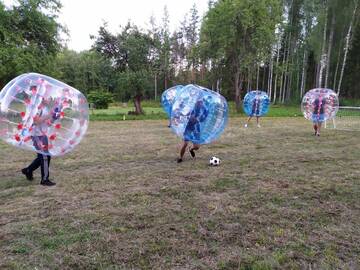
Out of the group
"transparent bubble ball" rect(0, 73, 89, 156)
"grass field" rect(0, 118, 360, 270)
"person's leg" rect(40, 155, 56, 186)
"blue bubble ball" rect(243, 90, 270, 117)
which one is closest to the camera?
"grass field" rect(0, 118, 360, 270)

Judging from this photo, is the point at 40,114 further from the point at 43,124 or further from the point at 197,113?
the point at 197,113

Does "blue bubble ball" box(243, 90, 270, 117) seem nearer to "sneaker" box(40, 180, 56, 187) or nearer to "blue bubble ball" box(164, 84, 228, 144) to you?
"blue bubble ball" box(164, 84, 228, 144)

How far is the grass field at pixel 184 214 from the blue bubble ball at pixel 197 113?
78 centimetres

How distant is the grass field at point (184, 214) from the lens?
11.3 feet

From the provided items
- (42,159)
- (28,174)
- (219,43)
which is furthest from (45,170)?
(219,43)

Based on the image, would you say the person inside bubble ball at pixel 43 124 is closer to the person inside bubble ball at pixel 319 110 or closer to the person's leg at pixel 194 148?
the person's leg at pixel 194 148

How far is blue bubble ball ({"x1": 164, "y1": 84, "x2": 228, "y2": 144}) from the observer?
7469 mm

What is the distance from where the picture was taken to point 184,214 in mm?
4621

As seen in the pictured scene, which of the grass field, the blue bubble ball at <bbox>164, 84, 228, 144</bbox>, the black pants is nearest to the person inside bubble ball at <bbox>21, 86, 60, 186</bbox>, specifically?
the black pants

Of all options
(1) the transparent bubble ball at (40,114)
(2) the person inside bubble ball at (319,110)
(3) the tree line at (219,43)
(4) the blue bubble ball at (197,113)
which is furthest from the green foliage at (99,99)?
(1) the transparent bubble ball at (40,114)

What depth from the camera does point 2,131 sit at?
5.31 meters

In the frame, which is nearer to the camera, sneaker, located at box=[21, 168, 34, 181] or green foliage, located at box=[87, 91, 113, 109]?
sneaker, located at box=[21, 168, 34, 181]

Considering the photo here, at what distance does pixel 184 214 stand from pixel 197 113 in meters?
3.27

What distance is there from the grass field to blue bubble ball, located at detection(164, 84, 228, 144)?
2.57ft
